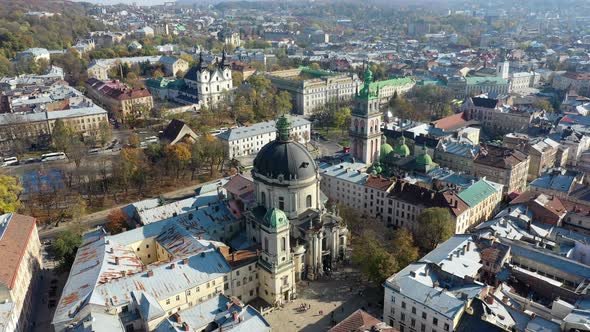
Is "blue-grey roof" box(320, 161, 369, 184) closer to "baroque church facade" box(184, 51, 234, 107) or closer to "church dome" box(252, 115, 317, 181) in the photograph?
"church dome" box(252, 115, 317, 181)

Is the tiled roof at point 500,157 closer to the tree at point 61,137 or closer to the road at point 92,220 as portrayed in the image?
the road at point 92,220

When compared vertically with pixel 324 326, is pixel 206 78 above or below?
above

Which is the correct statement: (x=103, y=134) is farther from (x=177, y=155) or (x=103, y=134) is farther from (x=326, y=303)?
(x=326, y=303)

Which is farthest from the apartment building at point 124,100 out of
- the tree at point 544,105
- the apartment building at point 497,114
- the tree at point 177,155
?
the tree at point 544,105

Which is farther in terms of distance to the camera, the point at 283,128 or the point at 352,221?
the point at 352,221

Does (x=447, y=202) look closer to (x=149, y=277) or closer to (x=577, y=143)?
(x=149, y=277)

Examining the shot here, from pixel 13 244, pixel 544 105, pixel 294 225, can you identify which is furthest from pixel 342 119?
pixel 13 244

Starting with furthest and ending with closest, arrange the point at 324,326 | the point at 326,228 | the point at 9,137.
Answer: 1. the point at 9,137
2. the point at 326,228
3. the point at 324,326

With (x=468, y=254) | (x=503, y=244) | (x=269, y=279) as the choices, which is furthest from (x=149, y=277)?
(x=503, y=244)
